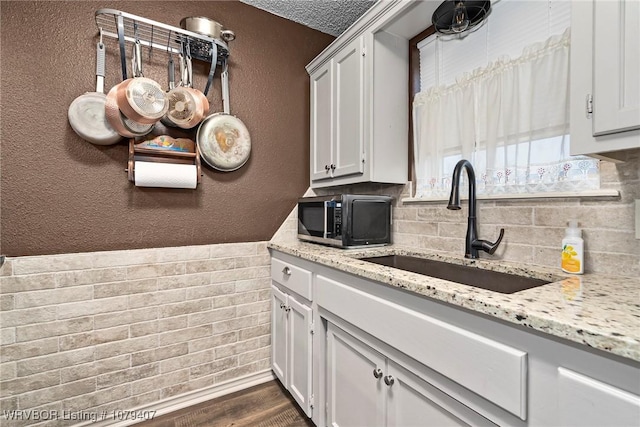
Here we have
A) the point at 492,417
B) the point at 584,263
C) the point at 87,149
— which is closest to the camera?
the point at 492,417

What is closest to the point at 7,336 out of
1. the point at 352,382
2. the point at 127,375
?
the point at 127,375

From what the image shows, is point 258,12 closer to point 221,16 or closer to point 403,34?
point 221,16

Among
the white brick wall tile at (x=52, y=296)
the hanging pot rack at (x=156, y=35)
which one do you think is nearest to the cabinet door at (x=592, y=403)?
the white brick wall tile at (x=52, y=296)

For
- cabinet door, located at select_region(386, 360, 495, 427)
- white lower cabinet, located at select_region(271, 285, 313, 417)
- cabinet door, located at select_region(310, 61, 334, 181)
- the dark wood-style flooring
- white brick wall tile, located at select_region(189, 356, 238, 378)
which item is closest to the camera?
cabinet door, located at select_region(386, 360, 495, 427)

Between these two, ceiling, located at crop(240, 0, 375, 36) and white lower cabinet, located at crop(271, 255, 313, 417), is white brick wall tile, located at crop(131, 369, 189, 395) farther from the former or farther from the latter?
ceiling, located at crop(240, 0, 375, 36)

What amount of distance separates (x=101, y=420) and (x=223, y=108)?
74.8 inches

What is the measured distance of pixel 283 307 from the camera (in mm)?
1817

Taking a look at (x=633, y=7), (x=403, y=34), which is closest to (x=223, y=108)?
(x=403, y=34)

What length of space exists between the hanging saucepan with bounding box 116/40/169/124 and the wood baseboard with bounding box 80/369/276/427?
62.7 inches

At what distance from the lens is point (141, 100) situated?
1.49 metres

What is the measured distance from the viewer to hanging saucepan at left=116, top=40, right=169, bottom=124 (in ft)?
4.81

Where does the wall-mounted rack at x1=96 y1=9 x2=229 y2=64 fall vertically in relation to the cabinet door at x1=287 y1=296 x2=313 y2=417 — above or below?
above

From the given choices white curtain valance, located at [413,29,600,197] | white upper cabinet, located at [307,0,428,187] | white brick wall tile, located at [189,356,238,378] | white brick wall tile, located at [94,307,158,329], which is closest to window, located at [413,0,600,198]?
white curtain valance, located at [413,29,600,197]

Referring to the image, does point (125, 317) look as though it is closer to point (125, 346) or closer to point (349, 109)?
point (125, 346)
